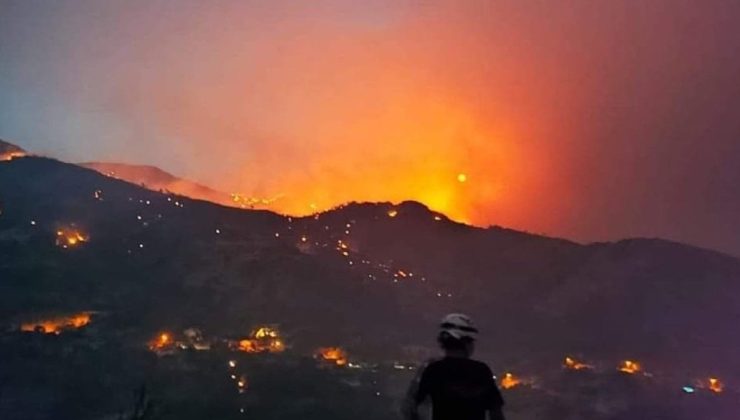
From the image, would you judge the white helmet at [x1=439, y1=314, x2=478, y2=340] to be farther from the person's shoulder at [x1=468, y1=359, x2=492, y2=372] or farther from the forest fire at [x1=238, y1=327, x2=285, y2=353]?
the forest fire at [x1=238, y1=327, x2=285, y2=353]

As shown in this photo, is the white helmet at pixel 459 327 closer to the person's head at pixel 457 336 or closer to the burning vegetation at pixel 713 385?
the person's head at pixel 457 336

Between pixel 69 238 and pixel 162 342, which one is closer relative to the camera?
pixel 162 342

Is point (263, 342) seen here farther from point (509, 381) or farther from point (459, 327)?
point (459, 327)

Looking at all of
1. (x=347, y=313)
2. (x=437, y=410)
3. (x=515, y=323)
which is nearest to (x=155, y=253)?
(x=347, y=313)

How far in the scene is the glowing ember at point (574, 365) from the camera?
84.7 meters

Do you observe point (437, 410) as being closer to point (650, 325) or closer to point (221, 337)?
point (221, 337)

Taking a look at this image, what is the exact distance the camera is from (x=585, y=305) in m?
127

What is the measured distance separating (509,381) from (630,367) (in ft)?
64.3

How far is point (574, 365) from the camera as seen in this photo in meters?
86.6

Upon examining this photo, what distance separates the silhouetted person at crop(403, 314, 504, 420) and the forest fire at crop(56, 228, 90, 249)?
122 metres

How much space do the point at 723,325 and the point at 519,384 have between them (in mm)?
53874

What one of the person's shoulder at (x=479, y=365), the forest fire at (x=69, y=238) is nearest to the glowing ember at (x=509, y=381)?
the person's shoulder at (x=479, y=365)

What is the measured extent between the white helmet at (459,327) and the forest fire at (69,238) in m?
122

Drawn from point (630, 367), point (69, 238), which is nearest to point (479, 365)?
point (630, 367)
